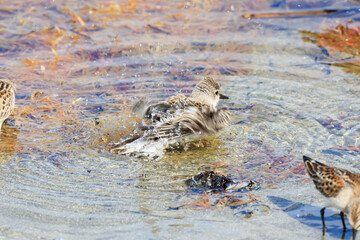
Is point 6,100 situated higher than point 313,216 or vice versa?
point 6,100

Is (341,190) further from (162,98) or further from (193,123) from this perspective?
(162,98)

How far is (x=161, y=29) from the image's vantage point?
39.6 ft

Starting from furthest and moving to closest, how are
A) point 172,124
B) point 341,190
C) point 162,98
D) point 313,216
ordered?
point 162,98, point 172,124, point 313,216, point 341,190

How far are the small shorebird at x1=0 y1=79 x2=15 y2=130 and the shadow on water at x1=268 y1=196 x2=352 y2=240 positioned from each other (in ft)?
13.5

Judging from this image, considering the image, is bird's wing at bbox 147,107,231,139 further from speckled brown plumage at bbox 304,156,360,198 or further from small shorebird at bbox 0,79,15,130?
speckled brown plumage at bbox 304,156,360,198

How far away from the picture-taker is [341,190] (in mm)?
5230

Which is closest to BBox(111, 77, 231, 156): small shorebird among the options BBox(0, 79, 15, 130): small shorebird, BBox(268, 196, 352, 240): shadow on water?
BBox(0, 79, 15, 130): small shorebird

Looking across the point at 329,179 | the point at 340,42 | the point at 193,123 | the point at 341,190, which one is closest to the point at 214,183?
the point at 329,179

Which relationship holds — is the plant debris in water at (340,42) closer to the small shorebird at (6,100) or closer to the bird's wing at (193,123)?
the bird's wing at (193,123)

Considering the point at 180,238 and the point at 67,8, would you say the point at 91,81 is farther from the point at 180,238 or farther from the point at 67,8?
the point at 180,238

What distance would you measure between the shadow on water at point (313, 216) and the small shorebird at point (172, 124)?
1999 millimetres

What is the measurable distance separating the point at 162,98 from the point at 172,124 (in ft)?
5.01

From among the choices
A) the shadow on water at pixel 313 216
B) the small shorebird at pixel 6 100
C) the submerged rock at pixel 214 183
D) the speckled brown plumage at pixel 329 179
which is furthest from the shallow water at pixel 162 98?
the speckled brown plumage at pixel 329 179

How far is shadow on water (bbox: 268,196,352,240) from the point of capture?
537 centimetres
